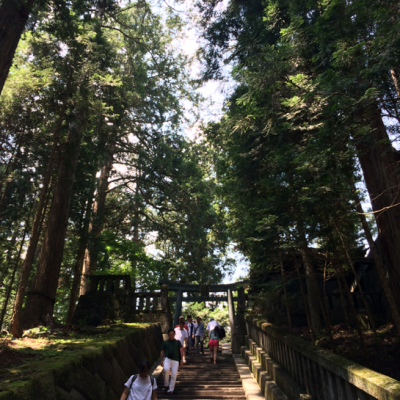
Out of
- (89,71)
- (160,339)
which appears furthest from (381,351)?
(89,71)

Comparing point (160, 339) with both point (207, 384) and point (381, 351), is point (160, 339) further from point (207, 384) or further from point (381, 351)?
point (381, 351)

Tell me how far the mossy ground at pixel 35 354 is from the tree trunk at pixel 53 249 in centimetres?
129

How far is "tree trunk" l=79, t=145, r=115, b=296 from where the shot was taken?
11883mm

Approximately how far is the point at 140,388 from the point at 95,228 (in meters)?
9.82

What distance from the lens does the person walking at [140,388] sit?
13.5 ft

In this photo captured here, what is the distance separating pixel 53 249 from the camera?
8.89m

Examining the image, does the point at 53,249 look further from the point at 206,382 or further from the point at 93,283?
the point at 206,382

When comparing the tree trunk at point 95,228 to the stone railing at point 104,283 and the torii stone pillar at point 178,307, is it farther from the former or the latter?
the torii stone pillar at point 178,307

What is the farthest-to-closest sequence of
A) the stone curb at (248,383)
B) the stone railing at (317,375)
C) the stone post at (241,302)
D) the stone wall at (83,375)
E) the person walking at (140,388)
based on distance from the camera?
1. the stone post at (241,302)
2. the stone curb at (248,383)
3. the person walking at (140,388)
4. the stone wall at (83,375)
5. the stone railing at (317,375)

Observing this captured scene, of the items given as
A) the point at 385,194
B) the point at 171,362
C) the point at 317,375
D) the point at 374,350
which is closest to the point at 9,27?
the point at 171,362

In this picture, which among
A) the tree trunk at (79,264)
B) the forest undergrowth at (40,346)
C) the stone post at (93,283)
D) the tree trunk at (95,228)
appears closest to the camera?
the forest undergrowth at (40,346)

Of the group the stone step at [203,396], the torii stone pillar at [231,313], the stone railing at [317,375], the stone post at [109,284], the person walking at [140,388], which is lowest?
the stone step at [203,396]

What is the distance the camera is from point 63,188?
984 cm

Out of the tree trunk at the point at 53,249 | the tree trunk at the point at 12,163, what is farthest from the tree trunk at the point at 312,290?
the tree trunk at the point at 12,163
